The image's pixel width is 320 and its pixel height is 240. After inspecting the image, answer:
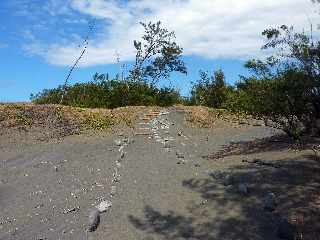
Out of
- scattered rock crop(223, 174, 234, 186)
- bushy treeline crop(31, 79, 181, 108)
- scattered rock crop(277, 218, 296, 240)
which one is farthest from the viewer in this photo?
A: bushy treeline crop(31, 79, 181, 108)

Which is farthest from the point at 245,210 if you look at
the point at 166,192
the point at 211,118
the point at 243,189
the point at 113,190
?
the point at 211,118

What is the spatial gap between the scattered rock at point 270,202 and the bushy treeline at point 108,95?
A: 16.3 metres

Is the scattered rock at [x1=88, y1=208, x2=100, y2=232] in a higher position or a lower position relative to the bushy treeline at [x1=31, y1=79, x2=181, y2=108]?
lower

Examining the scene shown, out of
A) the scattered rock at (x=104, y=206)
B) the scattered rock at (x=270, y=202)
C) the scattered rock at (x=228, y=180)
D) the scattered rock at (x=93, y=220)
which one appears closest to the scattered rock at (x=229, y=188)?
the scattered rock at (x=228, y=180)

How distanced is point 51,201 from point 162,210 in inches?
88.9

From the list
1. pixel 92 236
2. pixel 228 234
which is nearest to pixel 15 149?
pixel 92 236

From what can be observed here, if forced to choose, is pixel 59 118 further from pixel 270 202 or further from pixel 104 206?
pixel 270 202

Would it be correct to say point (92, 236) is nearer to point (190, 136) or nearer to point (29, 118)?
point (190, 136)

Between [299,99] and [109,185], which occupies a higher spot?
[299,99]

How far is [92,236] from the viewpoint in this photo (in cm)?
774

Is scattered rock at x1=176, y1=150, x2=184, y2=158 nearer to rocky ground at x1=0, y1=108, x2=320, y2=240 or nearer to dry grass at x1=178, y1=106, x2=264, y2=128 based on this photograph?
rocky ground at x1=0, y1=108, x2=320, y2=240

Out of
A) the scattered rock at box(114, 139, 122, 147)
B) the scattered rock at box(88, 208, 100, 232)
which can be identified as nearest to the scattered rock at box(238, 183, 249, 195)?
the scattered rock at box(88, 208, 100, 232)

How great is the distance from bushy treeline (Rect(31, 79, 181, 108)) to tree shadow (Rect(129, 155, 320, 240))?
15.4 m

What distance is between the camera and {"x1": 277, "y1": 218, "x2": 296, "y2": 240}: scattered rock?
7.21 meters
